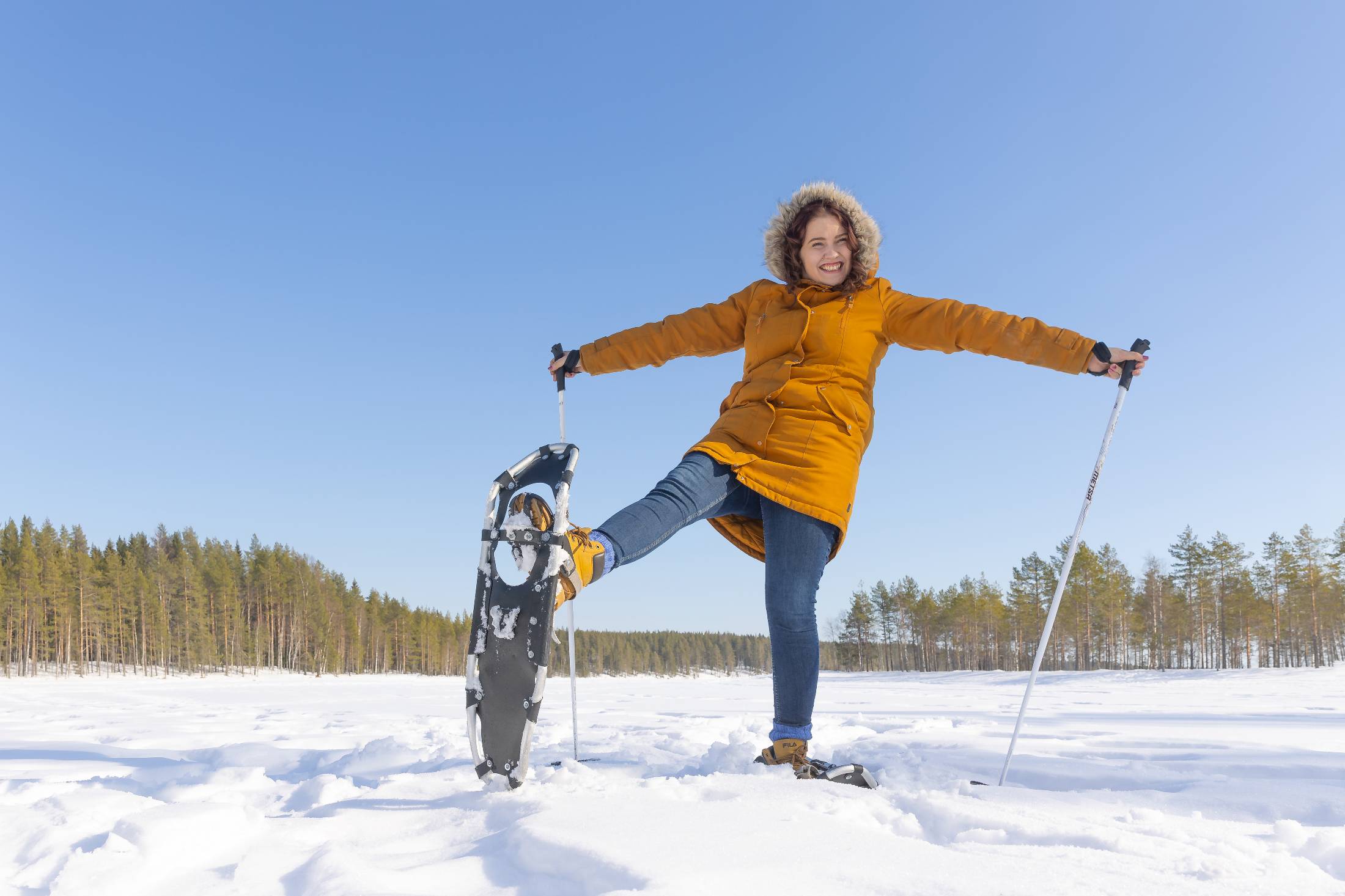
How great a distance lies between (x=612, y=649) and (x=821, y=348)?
3678 inches

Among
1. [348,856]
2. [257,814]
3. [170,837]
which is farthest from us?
[257,814]

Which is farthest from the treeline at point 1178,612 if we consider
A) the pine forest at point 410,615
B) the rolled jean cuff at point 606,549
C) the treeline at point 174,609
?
the treeline at point 174,609

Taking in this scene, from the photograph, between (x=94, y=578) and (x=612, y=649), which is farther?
(x=612, y=649)

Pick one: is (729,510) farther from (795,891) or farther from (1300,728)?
(1300,728)

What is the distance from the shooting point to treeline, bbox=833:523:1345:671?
36875 mm

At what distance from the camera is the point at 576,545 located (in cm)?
194

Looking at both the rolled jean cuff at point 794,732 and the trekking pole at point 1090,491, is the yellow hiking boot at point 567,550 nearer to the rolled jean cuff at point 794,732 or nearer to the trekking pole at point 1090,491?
the rolled jean cuff at point 794,732

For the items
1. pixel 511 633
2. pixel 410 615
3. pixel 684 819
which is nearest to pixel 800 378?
pixel 511 633

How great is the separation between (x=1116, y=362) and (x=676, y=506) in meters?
1.65

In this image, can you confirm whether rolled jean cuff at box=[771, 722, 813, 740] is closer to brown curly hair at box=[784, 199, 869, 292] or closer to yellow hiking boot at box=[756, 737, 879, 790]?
yellow hiking boot at box=[756, 737, 879, 790]

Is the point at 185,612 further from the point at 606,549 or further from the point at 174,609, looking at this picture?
the point at 606,549

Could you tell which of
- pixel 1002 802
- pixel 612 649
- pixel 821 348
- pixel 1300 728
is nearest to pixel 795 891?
pixel 1002 802

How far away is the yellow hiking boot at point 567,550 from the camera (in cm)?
188

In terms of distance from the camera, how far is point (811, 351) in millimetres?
2756
